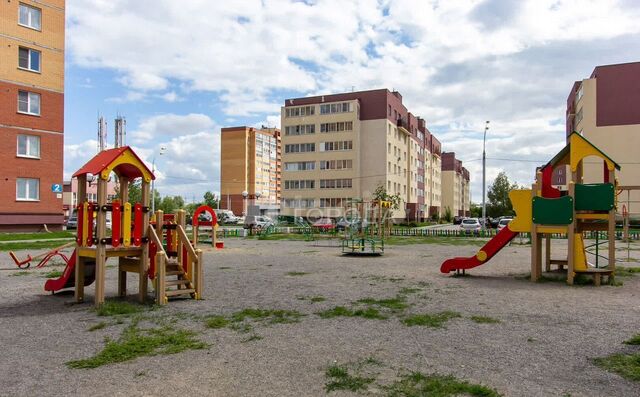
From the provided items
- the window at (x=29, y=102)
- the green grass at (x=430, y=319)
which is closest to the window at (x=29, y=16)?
the window at (x=29, y=102)

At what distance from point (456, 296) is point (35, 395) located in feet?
23.9

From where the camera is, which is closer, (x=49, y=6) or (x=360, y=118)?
(x=49, y=6)

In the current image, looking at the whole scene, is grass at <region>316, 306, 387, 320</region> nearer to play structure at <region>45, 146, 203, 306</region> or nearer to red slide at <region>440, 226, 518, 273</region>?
play structure at <region>45, 146, 203, 306</region>

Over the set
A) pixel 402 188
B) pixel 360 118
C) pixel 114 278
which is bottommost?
pixel 114 278

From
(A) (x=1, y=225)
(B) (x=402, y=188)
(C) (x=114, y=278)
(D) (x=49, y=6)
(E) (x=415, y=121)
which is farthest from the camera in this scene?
(E) (x=415, y=121)

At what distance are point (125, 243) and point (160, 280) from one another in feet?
3.15

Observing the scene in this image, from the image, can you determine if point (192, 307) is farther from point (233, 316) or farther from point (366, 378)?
point (366, 378)

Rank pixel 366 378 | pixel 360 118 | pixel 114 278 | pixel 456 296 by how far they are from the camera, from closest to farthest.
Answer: pixel 366 378, pixel 456 296, pixel 114 278, pixel 360 118

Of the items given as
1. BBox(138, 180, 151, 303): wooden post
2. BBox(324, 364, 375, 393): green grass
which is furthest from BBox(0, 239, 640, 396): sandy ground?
BBox(138, 180, 151, 303): wooden post

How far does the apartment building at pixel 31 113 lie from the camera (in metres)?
29.8

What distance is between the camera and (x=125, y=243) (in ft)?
28.9

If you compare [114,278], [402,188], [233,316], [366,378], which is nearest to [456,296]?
[233,316]

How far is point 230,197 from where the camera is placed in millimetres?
115375

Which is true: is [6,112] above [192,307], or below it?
above
